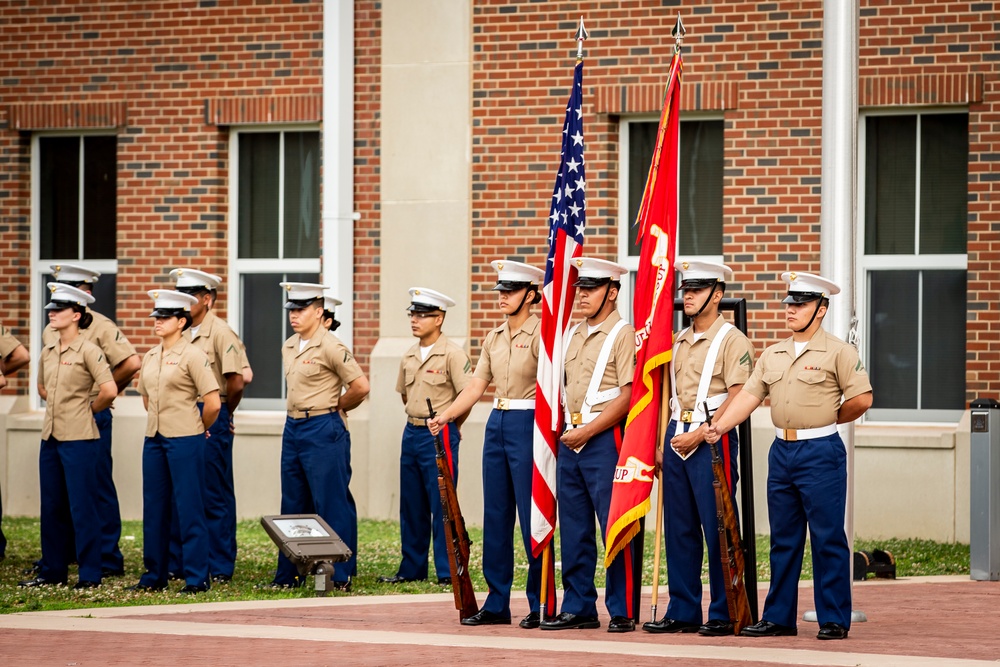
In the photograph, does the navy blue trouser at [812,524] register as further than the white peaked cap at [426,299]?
No

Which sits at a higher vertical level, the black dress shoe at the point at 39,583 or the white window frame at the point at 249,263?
the white window frame at the point at 249,263

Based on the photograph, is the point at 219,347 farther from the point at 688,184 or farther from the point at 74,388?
the point at 688,184

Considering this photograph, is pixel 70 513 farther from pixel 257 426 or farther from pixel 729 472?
pixel 729 472

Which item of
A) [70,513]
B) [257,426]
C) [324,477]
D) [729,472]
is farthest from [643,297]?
[257,426]

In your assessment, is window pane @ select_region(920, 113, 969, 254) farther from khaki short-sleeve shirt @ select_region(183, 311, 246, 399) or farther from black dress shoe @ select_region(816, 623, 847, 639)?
black dress shoe @ select_region(816, 623, 847, 639)

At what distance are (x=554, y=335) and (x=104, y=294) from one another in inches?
338

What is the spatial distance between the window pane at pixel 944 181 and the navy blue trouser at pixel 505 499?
20.1ft

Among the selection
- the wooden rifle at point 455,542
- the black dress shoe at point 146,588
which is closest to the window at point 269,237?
the black dress shoe at point 146,588

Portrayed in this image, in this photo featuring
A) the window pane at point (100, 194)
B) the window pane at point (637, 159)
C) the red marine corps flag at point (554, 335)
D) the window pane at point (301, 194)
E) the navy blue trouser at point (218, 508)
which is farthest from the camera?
the window pane at point (100, 194)

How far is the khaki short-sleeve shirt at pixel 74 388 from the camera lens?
11633mm

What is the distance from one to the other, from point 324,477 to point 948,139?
641 cm

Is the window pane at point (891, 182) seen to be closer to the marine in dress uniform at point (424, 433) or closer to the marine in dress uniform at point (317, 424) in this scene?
the marine in dress uniform at point (424, 433)

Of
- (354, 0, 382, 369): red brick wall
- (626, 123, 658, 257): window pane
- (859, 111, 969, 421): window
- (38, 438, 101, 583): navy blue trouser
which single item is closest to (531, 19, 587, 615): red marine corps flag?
(38, 438, 101, 583): navy blue trouser

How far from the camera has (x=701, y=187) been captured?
48.9 ft
